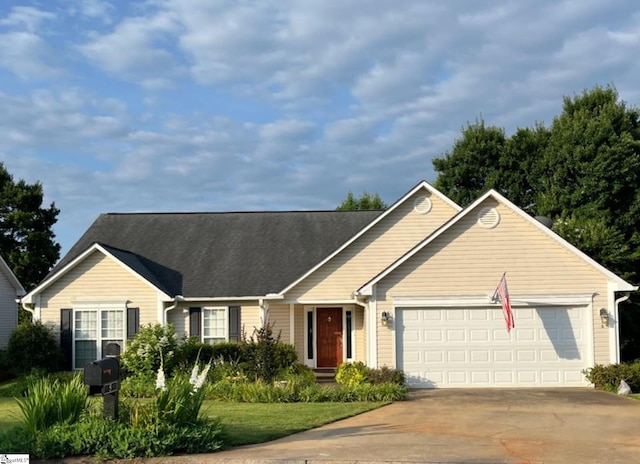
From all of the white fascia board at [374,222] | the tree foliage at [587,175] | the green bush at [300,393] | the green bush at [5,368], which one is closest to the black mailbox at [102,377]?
the green bush at [300,393]

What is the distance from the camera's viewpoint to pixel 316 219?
27312mm

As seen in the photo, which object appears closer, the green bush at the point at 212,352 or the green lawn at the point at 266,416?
A: the green lawn at the point at 266,416

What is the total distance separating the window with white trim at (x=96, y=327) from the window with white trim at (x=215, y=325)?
269 cm

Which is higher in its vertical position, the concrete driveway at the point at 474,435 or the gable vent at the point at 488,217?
the gable vent at the point at 488,217

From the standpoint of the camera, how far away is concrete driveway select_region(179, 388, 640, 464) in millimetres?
9820

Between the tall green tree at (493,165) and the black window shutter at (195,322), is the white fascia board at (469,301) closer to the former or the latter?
the black window shutter at (195,322)

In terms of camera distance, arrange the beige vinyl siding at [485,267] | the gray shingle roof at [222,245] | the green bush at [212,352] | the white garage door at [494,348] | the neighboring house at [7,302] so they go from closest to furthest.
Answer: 1. the white garage door at [494,348]
2. the beige vinyl siding at [485,267]
3. the green bush at [212,352]
4. the gray shingle roof at [222,245]
5. the neighboring house at [7,302]

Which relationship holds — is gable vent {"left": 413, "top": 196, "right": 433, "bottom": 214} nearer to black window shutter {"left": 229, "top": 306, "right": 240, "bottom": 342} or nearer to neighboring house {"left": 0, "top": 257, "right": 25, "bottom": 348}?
black window shutter {"left": 229, "top": 306, "right": 240, "bottom": 342}

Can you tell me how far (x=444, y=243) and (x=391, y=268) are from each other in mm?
1675

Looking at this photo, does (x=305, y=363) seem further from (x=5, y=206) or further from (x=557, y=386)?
(x=5, y=206)

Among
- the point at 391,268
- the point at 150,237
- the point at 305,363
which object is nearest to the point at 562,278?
the point at 391,268

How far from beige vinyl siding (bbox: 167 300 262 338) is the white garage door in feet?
19.1

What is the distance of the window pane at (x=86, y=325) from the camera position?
74.5 feet

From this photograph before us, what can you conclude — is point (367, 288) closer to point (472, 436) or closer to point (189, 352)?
point (189, 352)
